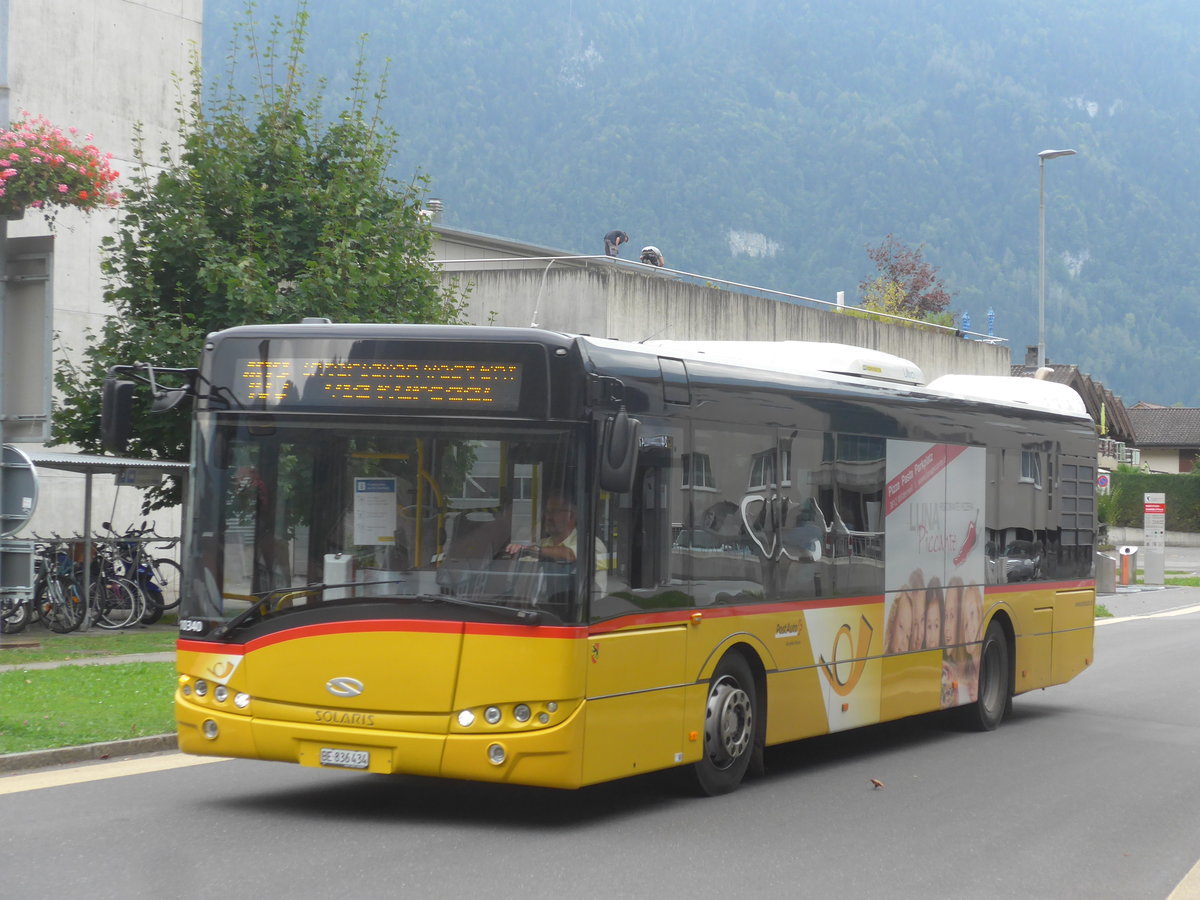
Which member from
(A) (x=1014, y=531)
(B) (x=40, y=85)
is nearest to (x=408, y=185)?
(B) (x=40, y=85)

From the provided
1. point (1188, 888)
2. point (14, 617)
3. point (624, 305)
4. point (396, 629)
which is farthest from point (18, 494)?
point (1188, 888)

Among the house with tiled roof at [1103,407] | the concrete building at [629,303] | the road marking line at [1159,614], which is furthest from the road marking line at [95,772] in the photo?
the house with tiled roof at [1103,407]

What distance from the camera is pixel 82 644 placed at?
19125 millimetres

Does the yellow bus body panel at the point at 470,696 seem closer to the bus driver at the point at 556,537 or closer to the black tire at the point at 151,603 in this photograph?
the bus driver at the point at 556,537

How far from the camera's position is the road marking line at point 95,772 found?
32.7 feet

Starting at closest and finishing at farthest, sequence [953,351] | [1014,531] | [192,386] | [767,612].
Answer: [192,386], [767,612], [1014,531], [953,351]

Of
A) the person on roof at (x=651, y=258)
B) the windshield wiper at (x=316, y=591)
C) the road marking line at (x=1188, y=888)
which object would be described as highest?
the person on roof at (x=651, y=258)

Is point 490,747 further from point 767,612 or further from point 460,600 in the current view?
point 767,612

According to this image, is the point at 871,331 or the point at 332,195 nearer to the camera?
the point at 332,195

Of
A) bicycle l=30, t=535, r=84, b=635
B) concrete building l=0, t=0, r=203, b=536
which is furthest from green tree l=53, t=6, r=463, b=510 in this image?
concrete building l=0, t=0, r=203, b=536

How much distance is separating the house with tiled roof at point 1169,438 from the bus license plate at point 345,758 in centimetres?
10478

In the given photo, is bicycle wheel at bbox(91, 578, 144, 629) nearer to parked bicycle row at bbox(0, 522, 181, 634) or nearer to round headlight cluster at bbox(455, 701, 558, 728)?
parked bicycle row at bbox(0, 522, 181, 634)

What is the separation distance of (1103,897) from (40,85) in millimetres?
23809

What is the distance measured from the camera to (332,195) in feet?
72.5
